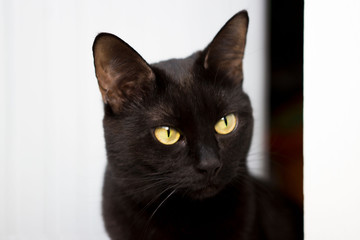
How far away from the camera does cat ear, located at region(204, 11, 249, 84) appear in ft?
3.31

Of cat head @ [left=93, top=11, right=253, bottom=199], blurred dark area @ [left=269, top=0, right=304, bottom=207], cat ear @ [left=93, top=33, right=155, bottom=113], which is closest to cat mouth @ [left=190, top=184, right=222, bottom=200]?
cat head @ [left=93, top=11, right=253, bottom=199]

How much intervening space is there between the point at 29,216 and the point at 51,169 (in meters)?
0.19

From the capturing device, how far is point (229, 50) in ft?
3.57

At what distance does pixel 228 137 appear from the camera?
3.37 feet

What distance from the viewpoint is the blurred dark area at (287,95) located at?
1.45 m

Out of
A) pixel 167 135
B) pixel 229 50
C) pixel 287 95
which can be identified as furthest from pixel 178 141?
pixel 287 95

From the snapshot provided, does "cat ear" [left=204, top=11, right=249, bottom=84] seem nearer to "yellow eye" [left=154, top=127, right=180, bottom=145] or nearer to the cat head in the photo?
the cat head

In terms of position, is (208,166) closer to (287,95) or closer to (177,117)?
(177,117)

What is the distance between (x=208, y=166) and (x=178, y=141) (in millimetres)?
112

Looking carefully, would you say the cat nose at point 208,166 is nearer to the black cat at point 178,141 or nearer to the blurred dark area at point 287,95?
the black cat at point 178,141

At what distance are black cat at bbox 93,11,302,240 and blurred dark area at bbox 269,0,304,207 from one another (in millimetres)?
374
